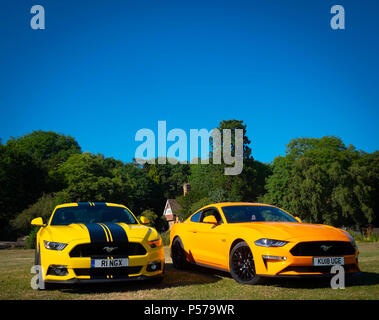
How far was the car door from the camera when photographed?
8.01 m

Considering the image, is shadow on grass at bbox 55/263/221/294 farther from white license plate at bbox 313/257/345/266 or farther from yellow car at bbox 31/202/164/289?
white license plate at bbox 313/257/345/266

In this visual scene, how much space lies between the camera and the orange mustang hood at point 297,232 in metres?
6.75

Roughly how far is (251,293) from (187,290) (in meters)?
1.09

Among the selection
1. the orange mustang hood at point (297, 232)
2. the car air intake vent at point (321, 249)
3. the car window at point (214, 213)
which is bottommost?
the car air intake vent at point (321, 249)

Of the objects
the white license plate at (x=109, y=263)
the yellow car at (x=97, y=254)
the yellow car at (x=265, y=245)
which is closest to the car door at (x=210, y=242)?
the yellow car at (x=265, y=245)

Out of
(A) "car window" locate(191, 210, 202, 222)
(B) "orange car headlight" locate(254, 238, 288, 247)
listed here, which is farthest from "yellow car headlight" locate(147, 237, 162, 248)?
(A) "car window" locate(191, 210, 202, 222)

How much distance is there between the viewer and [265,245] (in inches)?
267

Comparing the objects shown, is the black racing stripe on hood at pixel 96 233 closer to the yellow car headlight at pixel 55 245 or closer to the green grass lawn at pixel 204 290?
the yellow car headlight at pixel 55 245

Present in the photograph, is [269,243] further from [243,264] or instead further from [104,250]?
[104,250]

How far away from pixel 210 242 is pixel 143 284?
168 centimetres

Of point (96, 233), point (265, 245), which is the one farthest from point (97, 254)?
point (265, 245)

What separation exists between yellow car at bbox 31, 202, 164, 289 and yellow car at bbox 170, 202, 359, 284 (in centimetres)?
135

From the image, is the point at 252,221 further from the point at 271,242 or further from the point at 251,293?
the point at 251,293
